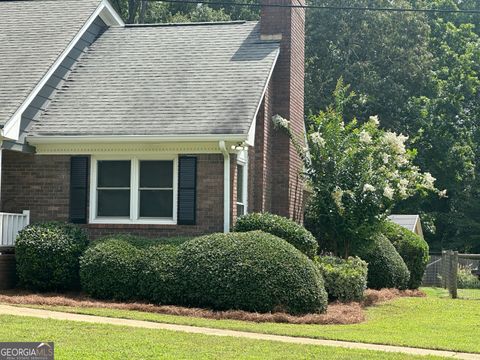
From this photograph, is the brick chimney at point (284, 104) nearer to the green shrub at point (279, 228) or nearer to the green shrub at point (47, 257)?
the green shrub at point (279, 228)

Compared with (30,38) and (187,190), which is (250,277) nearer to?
(187,190)

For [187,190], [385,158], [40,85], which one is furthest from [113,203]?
[385,158]

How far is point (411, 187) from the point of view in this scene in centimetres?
2131

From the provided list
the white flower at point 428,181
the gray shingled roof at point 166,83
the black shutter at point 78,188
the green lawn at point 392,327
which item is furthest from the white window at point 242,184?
the white flower at point 428,181

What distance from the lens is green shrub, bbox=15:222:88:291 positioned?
16641mm

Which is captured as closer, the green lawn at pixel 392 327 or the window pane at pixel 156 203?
the green lawn at pixel 392 327

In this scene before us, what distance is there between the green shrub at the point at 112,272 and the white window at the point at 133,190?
2.08 metres

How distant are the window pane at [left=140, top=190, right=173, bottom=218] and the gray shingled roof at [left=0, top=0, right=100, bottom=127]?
11.5 feet

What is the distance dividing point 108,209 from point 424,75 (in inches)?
1085

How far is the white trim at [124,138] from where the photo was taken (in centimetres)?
1706

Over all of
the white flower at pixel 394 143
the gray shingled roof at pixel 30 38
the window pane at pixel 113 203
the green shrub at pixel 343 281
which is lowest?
the green shrub at pixel 343 281

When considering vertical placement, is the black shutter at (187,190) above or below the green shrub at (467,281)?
above

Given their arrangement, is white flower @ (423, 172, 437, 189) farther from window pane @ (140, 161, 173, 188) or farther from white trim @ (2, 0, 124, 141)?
white trim @ (2, 0, 124, 141)

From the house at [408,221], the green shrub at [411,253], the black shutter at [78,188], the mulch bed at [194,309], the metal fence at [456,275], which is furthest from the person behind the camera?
the house at [408,221]
